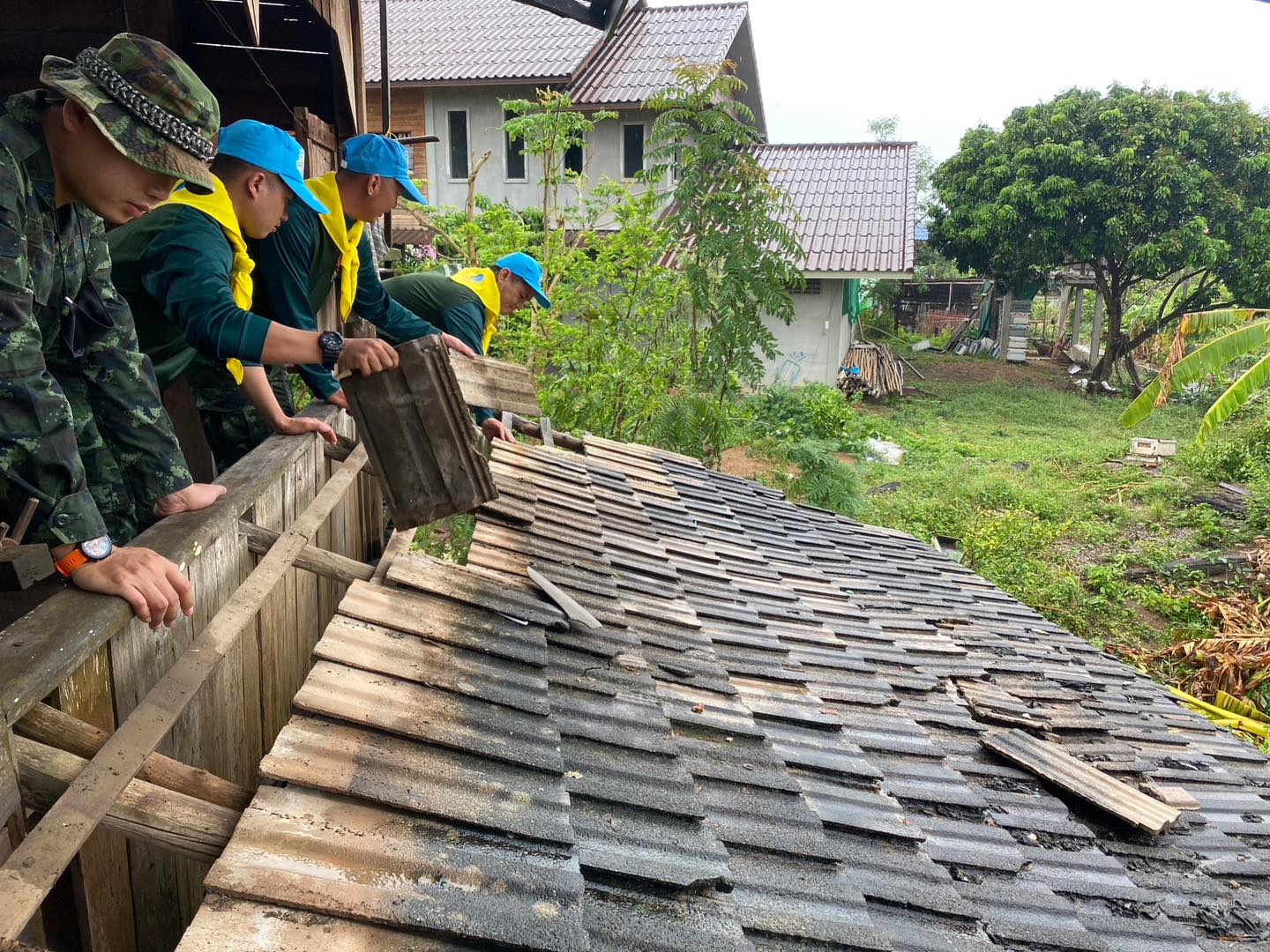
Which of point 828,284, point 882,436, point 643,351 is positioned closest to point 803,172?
point 828,284

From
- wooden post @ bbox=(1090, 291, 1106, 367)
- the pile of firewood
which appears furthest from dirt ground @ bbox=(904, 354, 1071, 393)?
wooden post @ bbox=(1090, 291, 1106, 367)

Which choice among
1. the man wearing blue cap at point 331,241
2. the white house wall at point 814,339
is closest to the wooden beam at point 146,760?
the man wearing blue cap at point 331,241

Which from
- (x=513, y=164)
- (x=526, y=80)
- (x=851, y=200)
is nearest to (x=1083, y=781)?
(x=526, y=80)

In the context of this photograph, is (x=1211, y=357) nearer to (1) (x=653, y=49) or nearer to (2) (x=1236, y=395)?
(2) (x=1236, y=395)

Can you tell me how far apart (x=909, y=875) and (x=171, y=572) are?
185 centimetres

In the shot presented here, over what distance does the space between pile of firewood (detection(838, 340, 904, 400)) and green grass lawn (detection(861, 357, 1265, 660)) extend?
1.31 metres

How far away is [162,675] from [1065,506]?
15.1 m

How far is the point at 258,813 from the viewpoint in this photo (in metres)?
1.54

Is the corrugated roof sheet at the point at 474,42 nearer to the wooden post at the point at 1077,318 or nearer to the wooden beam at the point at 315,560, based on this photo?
the wooden post at the point at 1077,318

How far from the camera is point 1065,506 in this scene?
1470cm

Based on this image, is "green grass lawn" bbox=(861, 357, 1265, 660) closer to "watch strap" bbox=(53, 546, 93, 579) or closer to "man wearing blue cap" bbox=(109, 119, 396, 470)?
"man wearing blue cap" bbox=(109, 119, 396, 470)

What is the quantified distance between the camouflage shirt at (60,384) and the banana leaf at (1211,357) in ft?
41.0

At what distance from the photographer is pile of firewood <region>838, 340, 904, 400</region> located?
74.8 feet

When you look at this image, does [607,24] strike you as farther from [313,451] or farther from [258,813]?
[258,813]
